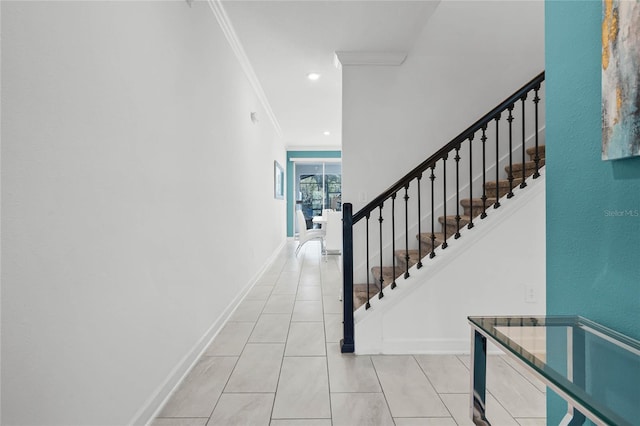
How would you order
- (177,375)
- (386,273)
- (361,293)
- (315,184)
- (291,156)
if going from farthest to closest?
(315,184), (291,156), (386,273), (361,293), (177,375)

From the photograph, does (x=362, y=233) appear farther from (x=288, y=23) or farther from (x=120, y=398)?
(x=120, y=398)

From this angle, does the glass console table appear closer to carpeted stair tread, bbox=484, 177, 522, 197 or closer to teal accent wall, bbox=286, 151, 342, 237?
carpeted stair tread, bbox=484, 177, 522, 197

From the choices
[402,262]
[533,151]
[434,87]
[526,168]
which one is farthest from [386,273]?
[434,87]

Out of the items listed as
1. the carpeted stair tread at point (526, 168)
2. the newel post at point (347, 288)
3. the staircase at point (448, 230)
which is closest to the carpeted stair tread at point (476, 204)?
the staircase at point (448, 230)

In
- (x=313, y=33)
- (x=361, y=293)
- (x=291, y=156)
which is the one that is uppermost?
(x=313, y=33)

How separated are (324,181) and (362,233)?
20.5 feet

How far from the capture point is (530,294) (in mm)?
2398

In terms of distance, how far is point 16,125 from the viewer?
3.03 feet

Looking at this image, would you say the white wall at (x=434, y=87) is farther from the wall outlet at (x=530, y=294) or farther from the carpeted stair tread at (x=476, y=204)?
the wall outlet at (x=530, y=294)

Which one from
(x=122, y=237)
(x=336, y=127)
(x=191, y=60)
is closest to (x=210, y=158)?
(x=191, y=60)

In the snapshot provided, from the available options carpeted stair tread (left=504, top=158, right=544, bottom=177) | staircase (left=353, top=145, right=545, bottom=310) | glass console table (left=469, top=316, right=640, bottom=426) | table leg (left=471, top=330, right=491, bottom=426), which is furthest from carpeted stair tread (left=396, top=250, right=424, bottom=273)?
table leg (left=471, top=330, right=491, bottom=426)

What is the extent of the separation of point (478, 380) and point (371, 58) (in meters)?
3.36

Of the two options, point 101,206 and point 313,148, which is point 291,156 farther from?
point 101,206

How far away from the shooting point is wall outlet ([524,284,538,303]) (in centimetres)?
240
